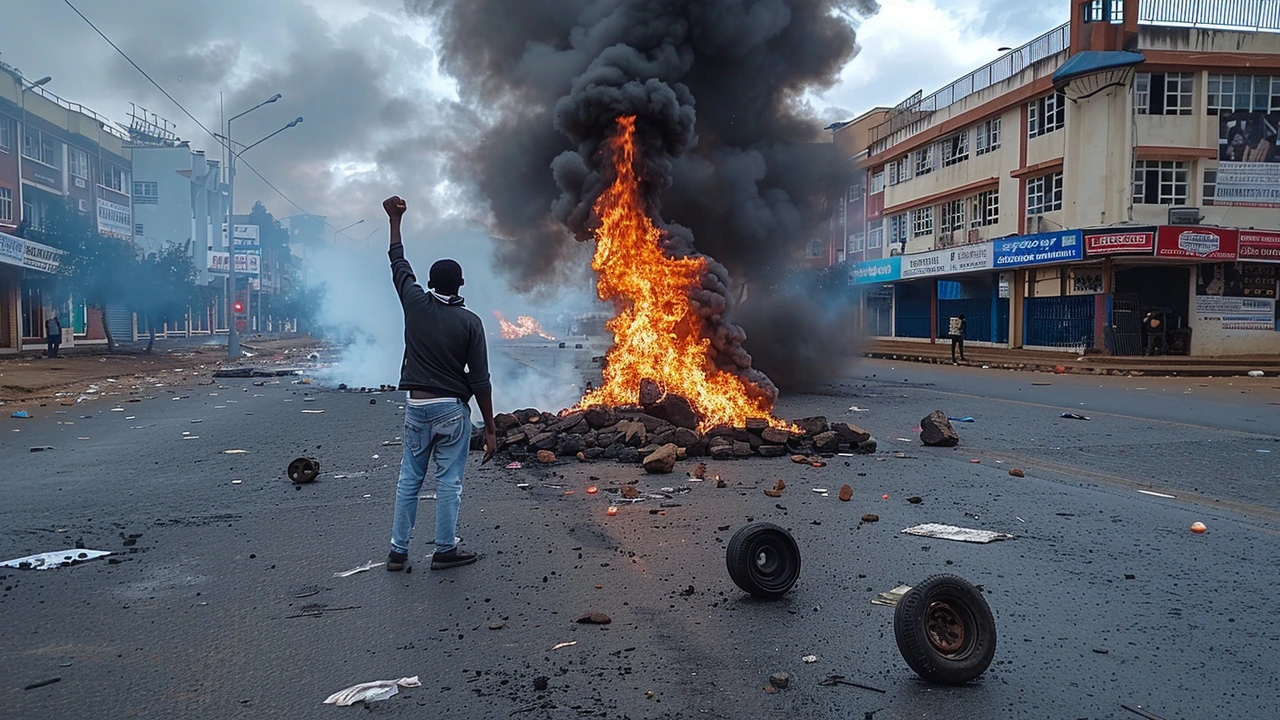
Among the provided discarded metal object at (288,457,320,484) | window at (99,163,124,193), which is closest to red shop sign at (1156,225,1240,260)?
discarded metal object at (288,457,320,484)

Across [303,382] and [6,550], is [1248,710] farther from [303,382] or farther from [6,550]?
[303,382]

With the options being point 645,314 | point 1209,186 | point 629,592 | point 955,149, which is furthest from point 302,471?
point 955,149

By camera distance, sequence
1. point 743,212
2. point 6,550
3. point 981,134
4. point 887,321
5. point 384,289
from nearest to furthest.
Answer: point 6,550, point 743,212, point 981,134, point 384,289, point 887,321

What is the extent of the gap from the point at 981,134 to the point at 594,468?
30.9 meters

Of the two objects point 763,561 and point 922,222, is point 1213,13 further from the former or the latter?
point 763,561

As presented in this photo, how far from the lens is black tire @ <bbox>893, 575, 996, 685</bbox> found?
331cm

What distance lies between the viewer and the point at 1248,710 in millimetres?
3092

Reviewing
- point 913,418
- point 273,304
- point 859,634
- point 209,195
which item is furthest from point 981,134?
point 273,304

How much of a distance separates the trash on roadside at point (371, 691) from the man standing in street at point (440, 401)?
5.37 feet

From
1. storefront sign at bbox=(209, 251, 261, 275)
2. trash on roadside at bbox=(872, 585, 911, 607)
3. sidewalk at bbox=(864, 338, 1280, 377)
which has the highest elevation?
storefront sign at bbox=(209, 251, 261, 275)

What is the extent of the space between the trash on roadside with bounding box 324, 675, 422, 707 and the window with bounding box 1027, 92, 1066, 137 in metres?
30.8

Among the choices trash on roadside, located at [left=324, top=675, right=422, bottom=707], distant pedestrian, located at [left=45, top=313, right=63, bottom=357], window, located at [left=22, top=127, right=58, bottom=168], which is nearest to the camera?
trash on roadside, located at [left=324, top=675, right=422, bottom=707]

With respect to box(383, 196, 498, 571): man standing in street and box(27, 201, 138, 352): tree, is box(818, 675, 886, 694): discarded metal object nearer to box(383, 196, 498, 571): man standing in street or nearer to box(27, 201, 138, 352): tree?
box(383, 196, 498, 571): man standing in street

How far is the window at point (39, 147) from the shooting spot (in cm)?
3603
